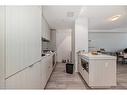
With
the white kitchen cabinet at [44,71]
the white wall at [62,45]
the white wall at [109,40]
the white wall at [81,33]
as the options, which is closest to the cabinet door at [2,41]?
the white kitchen cabinet at [44,71]

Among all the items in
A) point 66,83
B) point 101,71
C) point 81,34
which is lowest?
point 66,83

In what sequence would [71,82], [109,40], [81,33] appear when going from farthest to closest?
[109,40] < [81,33] < [71,82]

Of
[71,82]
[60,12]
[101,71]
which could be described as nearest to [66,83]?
[71,82]

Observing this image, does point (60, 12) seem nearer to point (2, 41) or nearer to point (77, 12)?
point (77, 12)

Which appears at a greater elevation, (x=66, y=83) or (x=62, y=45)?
(x=62, y=45)

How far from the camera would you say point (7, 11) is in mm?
1182

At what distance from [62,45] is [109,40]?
12.8ft

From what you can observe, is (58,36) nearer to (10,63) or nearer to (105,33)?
(105,33)

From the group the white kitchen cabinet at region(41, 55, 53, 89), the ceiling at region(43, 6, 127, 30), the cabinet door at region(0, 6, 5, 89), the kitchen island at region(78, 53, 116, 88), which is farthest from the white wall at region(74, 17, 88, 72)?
the cabinet door at region(0, 6, 5, 89)

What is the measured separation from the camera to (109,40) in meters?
10.1

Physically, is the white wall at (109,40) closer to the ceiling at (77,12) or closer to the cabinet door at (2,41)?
the ceiling at (77,12)
